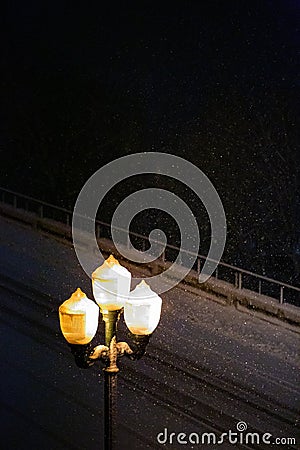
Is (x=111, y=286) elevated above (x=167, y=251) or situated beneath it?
situated beneath

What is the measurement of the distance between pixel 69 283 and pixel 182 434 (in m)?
4.91

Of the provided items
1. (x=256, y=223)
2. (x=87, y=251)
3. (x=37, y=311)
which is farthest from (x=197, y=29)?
(x=37, y=311)

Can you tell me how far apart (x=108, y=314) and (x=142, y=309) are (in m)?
0.31

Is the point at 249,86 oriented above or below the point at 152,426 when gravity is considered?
above

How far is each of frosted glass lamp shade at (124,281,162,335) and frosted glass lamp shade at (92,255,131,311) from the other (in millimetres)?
70

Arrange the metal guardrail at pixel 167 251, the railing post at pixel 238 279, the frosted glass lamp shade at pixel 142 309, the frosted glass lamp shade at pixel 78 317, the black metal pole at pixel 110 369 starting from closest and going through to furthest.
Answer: the frosted glass lamp shade at pixel 78 317
the frosted glass lamp shade at pixel 142 309
the black metal pole at pixel 110 369
the railing post at pixel 238 279
the metal guardrail at pixel 167 251

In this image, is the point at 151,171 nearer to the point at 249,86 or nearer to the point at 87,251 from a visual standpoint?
the point at 249,86

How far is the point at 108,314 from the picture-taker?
6230 mm

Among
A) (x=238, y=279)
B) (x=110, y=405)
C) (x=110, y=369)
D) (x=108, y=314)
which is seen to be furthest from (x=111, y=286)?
(x=238, y=279)

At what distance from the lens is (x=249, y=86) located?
18.3 metres

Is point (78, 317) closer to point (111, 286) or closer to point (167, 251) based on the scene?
point (111, 286)

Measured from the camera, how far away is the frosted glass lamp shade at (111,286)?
608 cm

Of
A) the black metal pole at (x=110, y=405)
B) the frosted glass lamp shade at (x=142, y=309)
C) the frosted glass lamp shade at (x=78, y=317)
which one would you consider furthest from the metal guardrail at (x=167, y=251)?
the frosted glass lamp shade at (x=78, y=317)

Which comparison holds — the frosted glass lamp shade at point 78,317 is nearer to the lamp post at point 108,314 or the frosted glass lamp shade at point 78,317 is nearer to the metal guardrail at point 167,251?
the lamp post at point 108,314
